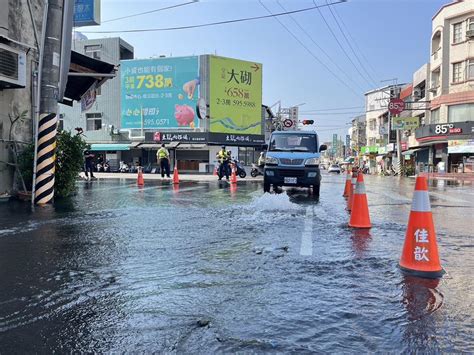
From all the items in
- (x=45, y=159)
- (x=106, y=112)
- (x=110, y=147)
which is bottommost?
(x=45, y=159)

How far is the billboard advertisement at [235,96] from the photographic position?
119 feet

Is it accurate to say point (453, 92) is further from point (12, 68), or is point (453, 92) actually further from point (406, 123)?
point (12, 68)

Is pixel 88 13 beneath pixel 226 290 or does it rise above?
above

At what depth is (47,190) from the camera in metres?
9.56

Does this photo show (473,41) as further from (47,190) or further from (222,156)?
(47,190)

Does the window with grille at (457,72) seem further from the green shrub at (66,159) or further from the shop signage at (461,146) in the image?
the green shrub at (66,159)

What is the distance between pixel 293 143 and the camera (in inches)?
522

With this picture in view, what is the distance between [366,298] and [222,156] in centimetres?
1734

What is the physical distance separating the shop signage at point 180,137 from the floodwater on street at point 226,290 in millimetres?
28583

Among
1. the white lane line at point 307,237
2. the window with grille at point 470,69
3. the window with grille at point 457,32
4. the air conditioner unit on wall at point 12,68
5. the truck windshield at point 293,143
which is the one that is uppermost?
the window with grille at point 457,32

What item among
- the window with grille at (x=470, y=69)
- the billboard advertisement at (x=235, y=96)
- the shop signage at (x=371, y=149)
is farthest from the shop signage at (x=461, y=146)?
the shop signage at (x=371, y=149)

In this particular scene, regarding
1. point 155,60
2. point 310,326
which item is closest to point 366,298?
point 310,326

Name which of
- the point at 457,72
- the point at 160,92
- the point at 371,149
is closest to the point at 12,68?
the point at 160,92

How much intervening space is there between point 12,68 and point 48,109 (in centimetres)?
135
